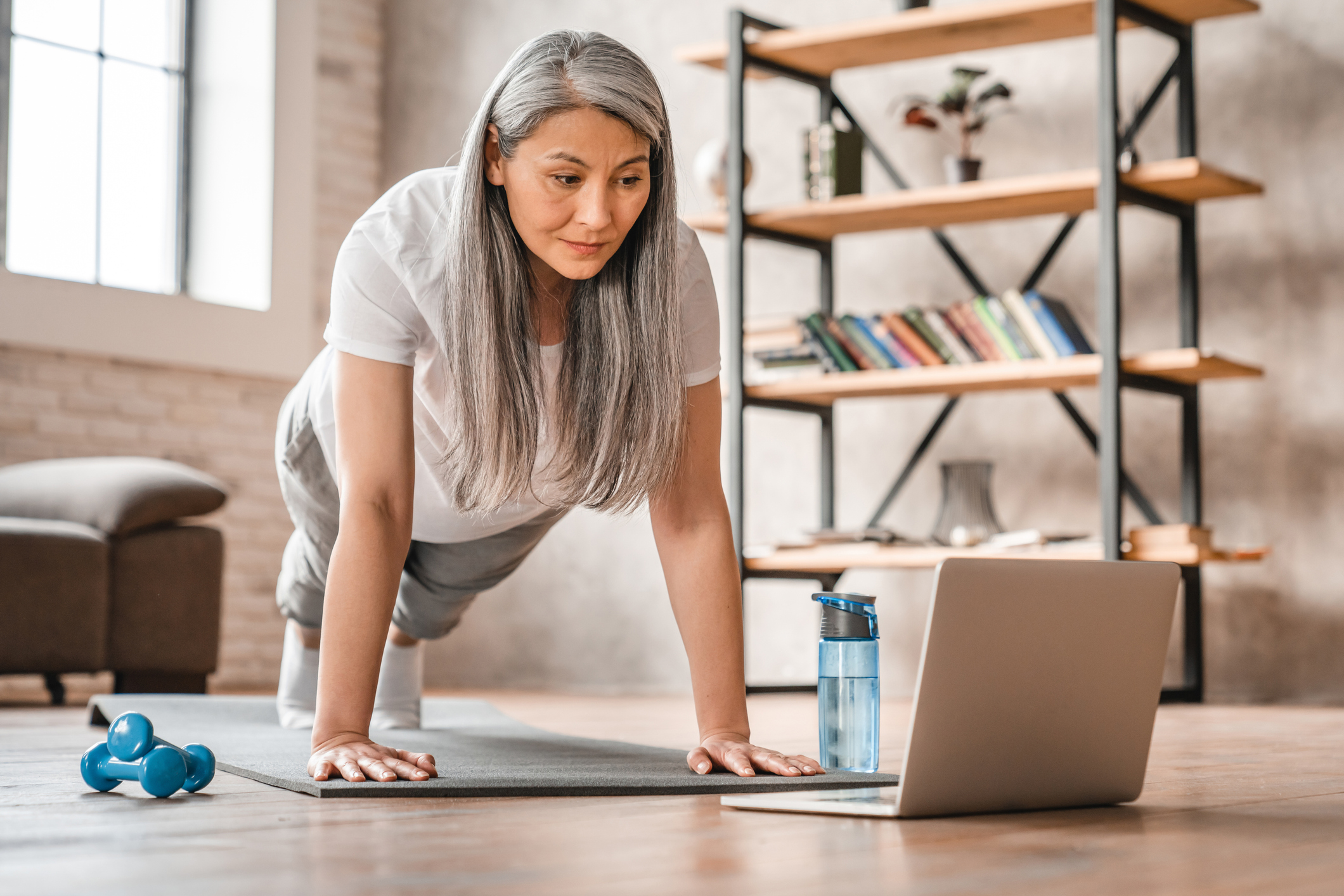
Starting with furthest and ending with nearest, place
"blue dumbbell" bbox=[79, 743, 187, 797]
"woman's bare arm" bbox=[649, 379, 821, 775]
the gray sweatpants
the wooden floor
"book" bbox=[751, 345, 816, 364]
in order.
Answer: "book" bbox=[751, 345, 816, 364] < the gray sweatpants < "woman's bare arm" bbox=[649, 379, 821, 775] < "blue dumbbell" bbox=[79, 743, 187, 797] < the wooden floor

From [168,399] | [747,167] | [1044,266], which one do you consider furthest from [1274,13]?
[168,399]

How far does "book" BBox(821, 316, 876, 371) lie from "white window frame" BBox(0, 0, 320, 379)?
1.79 metres

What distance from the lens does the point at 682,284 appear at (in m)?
1.62

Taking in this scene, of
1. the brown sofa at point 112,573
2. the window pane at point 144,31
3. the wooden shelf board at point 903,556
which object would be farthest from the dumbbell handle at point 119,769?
the window pane at point 144,31

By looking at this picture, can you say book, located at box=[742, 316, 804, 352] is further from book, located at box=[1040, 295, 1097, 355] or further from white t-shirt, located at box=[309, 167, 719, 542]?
white t-shirt, located at box=[309, 167, 719, 542]

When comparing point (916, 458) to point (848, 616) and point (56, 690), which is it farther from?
point (848, 616)

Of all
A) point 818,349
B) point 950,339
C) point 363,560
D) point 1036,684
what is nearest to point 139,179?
point 818,349

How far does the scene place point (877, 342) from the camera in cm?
360

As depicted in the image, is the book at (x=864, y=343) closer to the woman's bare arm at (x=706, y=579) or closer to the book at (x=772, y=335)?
the book at (x=772, y=335)

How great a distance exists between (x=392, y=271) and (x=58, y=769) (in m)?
0.68

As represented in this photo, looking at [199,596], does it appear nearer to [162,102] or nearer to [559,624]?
[559,624]

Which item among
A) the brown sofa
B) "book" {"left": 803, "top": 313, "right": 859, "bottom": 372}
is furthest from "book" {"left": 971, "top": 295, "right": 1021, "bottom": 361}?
the brown sofa

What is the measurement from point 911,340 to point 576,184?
7.22 ft

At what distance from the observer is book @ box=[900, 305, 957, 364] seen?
11.5ft
